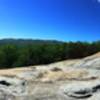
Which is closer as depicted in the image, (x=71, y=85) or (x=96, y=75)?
(x=71, y=85)

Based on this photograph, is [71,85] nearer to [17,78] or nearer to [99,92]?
[99,92]

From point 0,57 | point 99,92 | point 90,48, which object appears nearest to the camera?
point 99,92

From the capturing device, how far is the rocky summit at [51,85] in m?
4.39

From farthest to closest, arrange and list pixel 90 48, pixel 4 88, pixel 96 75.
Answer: pixel 90 48
pixel 96 75
pixel 4 88

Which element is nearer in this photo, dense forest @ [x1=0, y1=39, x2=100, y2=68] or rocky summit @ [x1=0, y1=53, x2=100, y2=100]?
rocky summit @ [x1=0, y1=53, x2=100, y2=100]

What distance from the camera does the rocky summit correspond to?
4391 mm

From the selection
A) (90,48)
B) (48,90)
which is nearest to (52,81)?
(48,90)

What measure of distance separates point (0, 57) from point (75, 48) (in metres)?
13.5

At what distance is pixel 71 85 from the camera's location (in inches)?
179

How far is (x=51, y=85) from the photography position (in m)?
4.69

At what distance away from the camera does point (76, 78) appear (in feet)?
16.2

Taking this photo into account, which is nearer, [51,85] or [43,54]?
[51,85]

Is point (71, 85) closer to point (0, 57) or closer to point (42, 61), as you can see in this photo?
point (42, 61)

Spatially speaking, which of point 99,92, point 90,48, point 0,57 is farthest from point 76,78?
point 0,57
